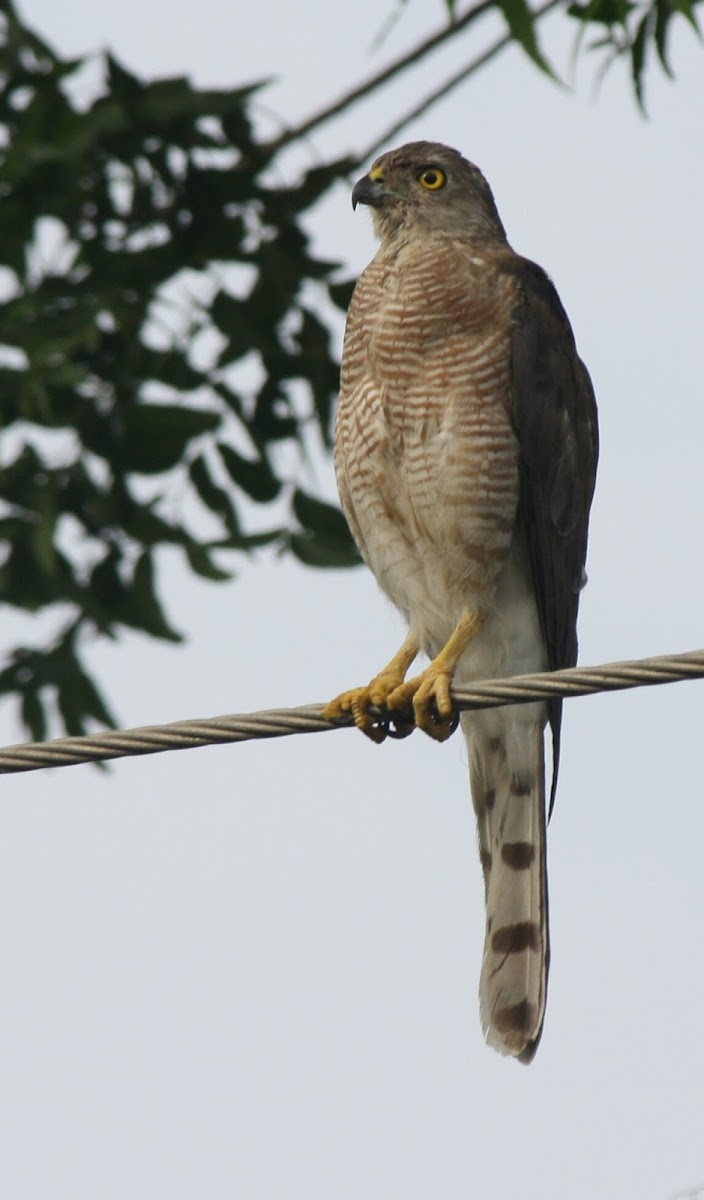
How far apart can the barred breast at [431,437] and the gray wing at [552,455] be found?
0.05 meters

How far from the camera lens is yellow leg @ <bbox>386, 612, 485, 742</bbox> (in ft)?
15.5

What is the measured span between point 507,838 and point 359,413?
4.16 ft

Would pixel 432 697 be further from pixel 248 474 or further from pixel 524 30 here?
pixel 524 30

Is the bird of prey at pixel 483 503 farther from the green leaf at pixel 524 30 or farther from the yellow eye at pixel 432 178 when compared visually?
the green leaf at pixel 524 30

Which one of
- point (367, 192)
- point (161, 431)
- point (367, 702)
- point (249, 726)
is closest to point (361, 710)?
point (367, 702)

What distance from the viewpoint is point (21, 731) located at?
4949 millimetres

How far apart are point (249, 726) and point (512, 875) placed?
6.72ft

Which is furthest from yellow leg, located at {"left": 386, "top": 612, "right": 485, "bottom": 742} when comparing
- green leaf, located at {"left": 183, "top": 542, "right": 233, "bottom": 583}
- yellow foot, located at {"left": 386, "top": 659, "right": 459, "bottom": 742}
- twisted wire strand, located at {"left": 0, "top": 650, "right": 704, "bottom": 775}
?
twisted wire strand, located at {"left": 0, "top": 650, "right": 704, "bottom": 775}

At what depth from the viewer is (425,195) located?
562 centimetres

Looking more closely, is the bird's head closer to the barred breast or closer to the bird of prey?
the bird of prey

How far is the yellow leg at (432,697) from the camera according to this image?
4.74 meters

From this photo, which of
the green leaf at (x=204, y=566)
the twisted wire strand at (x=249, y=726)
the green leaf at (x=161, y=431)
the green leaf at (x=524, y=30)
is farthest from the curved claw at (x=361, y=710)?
the green leaf at (x=524, y=30)

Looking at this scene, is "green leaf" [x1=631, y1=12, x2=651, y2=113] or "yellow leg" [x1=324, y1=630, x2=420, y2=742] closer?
"green leaf" [x1=631, y1=12, x2=651, y2=113]

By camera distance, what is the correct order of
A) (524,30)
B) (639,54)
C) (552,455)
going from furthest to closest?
(552,455), (639,54), (524,30)
